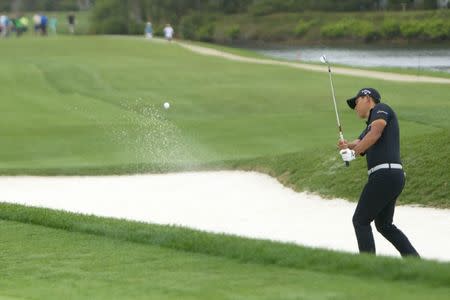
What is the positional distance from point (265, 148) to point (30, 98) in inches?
483

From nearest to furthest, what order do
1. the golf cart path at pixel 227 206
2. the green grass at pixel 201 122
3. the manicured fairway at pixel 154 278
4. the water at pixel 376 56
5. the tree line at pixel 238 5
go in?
1. the manicured fairway at pixel 154 278
2. the golf cart path at pixel 227 206
3. the green grass at pixel 201 122
4. the water at pixel 376 56
5. the tree line at pixel 238 5

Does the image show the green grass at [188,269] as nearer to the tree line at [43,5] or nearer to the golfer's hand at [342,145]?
the golfer's hand at [342,145]

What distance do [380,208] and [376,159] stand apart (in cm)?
48

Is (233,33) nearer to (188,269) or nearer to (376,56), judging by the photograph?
(376,56)

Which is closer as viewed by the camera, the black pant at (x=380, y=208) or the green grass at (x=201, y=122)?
the black pant at (x=380, y=208)

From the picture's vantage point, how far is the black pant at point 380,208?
440 inches

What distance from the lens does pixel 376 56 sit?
7269 centimetres

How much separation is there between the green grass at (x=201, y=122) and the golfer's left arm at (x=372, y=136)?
5.08 m

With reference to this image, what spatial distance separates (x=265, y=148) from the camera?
2314cm

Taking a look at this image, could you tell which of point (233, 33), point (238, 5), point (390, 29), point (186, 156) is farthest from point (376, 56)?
point (186, 156)

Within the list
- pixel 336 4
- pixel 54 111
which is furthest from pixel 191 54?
pixel 336 4

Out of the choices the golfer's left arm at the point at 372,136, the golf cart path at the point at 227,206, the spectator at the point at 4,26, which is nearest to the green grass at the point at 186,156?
the golf cart path at the point at 227,206

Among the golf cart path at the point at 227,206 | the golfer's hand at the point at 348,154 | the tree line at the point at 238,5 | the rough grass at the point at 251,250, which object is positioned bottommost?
the tree line at the point at 238,5

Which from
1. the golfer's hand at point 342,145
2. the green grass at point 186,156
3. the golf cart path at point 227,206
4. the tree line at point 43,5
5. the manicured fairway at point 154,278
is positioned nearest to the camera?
the manicured fairway at point 154,278
